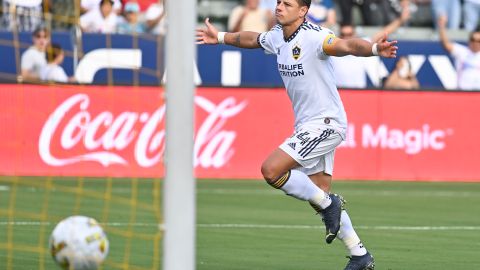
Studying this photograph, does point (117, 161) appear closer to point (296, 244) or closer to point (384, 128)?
point (384, 128)

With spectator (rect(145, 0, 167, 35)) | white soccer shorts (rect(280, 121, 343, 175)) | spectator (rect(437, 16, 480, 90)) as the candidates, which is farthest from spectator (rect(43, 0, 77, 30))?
white soccer shorts (rect(280, 121, 343, 175))

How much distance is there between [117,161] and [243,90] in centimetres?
214

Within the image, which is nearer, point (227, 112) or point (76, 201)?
point (76, 201)

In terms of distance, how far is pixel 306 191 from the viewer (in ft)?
32.7

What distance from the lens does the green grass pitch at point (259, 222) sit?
35.4 feet

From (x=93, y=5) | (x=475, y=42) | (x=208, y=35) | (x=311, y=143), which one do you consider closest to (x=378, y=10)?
(x=475, y=42)

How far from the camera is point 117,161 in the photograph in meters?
18.8

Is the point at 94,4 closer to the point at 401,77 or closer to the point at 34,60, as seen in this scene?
the point at 34,60

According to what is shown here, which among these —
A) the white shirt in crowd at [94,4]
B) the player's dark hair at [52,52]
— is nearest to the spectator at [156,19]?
the white shirt in crowd at [94,4]

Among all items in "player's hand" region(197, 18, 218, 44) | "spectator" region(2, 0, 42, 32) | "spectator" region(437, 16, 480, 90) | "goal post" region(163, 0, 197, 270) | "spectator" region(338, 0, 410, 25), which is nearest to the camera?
"goal post" region(163, 0, 197, 270)

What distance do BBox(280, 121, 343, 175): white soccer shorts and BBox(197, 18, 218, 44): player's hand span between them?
1181 millimetres

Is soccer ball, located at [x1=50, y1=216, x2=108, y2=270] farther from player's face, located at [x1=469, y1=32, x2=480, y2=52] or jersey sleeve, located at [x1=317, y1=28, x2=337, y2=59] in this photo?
player's face, located at [x1=469, y1=32, x2=480, y2=52]

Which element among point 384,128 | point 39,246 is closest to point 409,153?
point 384,128

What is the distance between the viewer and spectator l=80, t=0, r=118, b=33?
2044cm
